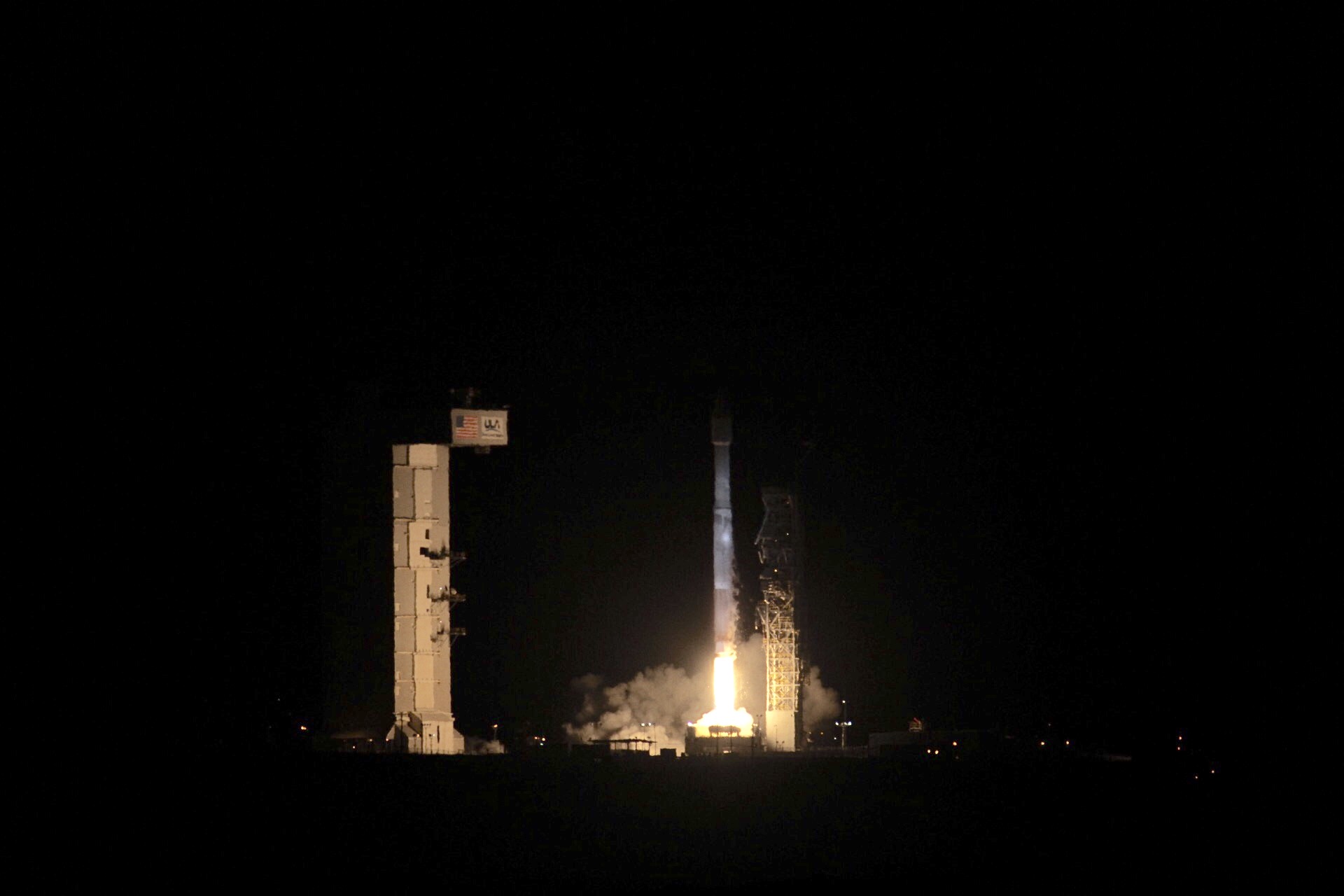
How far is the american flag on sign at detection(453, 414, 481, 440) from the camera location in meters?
63.1

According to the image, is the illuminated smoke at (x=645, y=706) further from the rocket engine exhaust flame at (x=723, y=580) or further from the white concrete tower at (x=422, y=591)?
the white concrete tower at (x=422, y=591)

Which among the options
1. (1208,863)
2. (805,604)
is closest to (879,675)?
(805,604)

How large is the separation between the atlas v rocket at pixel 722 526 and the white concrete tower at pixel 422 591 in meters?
21.8

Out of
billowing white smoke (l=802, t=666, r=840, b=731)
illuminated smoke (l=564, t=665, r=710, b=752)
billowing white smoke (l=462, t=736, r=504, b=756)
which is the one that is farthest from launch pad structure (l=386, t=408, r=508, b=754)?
billowing white smoke (l=802, t=666, r=840, b=731)

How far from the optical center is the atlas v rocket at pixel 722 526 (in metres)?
85.1

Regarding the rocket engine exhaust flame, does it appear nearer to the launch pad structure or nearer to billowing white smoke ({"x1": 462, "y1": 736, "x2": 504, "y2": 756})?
billowing white smoke ({"x1": 462, "y1": 736, "x2": 504, "y2": 756})

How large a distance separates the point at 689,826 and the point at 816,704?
118 ft

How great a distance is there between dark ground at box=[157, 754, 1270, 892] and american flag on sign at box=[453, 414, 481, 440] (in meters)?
10.7

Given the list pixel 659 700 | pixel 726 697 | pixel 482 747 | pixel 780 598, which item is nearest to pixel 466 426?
pixel 482 747

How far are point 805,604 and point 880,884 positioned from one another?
45.7 m

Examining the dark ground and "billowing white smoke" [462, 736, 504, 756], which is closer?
the dark ground

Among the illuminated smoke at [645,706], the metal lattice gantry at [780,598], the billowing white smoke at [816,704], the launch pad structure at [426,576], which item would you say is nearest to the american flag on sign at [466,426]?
the launch pad structure at [426,576]

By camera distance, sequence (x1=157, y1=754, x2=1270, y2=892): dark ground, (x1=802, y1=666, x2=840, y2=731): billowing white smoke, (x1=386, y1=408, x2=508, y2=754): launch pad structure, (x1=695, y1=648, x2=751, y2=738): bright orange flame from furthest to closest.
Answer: (x1=802, y1=666, x2=840, y2=731): billowing white smoke
(x1=695, y1=648, x2=751, y2=738): bright orange flame
(x1=386, y1=408, x2=508, y2=754): launch pad structure
(x1=157, y1=754, x2=1270, y2=892): dark ground

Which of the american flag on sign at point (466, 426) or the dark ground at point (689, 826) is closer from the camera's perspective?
the dark ground at point (689, 826)
